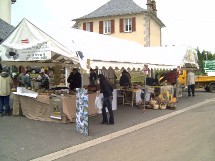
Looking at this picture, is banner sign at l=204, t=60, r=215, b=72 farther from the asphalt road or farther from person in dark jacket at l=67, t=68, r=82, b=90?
the asphalt road

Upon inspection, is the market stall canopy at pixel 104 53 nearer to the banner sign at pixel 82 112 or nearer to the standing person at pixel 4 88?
the banner sign at pixel 82 112

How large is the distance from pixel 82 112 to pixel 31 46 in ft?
10.4

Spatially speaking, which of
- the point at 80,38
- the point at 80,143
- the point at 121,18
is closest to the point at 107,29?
the point at 121,18

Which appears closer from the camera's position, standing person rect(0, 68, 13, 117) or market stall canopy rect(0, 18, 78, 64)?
market stall canopy rect(0, 18, 78, 64)

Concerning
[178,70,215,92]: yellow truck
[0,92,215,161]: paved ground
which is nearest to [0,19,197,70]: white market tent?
[0,92,215,161]: paved ground

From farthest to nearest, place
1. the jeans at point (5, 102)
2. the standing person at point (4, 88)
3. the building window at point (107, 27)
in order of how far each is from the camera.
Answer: the building window at point (107, 27) < the jeans at point (5, 102) < the standing person at point (4, 88)

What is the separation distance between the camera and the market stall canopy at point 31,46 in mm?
10789

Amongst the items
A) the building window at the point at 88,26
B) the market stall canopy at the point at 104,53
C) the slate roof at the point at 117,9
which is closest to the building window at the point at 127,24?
the slate roof at the point at 117,9

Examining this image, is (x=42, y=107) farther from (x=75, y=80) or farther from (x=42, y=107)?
(x=75, y=80)

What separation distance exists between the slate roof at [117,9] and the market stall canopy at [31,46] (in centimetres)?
2938

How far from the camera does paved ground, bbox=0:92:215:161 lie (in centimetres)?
782

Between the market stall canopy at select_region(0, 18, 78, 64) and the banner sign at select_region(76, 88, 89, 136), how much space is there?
1.29m

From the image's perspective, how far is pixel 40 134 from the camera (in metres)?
9.73

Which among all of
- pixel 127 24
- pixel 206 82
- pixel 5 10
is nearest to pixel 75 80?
pixel 206 82
